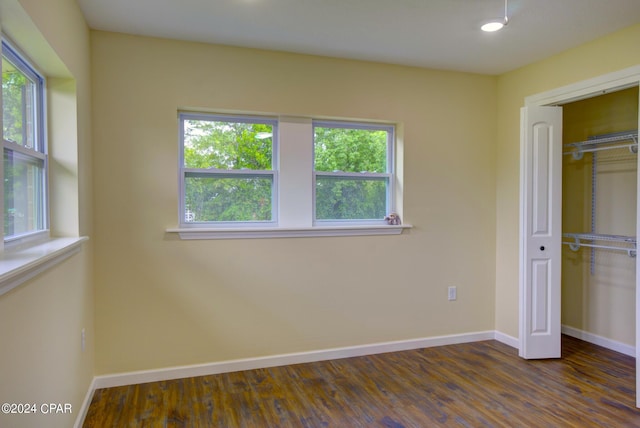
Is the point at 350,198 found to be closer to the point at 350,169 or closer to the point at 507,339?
the point at 350,169

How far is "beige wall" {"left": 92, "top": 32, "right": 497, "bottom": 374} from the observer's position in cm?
290

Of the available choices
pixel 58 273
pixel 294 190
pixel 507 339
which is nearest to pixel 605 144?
pixel 507 339

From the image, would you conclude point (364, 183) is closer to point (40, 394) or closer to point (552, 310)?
point (552, 310)

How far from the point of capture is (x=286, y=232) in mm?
3266

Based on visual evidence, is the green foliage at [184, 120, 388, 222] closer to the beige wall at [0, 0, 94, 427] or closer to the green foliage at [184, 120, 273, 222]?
the green foliage at [184, 120, 273, 222]

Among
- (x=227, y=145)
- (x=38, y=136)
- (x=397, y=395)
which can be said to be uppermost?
(x=227, y=145)

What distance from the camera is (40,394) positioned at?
5.33 feet

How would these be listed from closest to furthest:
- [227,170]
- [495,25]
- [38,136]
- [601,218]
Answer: [38,136] < [495,25] < [227,170] < [601,218]

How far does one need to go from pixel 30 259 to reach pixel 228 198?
1.80m

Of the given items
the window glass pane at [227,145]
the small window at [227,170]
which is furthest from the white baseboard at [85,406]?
the window glass pane at [227,145]

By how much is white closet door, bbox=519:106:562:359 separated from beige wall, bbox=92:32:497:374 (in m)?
0.54

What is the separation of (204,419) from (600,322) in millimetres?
3444

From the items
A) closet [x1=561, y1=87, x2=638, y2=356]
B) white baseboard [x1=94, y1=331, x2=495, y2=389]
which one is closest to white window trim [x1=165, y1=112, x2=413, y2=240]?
white baseboard [x1=94, y1=331, x2=495, y2=389]

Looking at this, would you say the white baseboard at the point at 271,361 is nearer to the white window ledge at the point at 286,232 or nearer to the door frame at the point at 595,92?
the door frame at the point at 595,92
